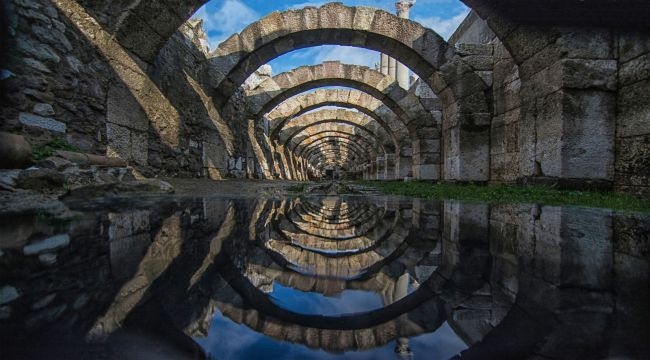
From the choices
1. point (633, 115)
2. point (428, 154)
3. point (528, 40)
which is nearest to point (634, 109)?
point (633, 115)

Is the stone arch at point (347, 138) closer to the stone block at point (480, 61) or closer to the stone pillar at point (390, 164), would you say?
the stone pillar at point (390, 164)

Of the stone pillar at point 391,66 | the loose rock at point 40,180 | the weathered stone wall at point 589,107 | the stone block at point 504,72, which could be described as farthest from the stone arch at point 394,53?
the stone pillar at point 391,66

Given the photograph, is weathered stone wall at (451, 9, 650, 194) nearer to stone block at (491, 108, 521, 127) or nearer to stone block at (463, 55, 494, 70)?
stone block at (491, 108, 521, 127)

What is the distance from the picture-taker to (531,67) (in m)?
4.91

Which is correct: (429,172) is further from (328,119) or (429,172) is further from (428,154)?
(328,119)

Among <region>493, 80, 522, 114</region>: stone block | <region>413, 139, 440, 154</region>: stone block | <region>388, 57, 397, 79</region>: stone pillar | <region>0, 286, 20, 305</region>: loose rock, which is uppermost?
<region>388, 57, 397, 79</region>: stone pillar

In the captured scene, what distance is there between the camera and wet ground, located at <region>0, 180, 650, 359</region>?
58cm

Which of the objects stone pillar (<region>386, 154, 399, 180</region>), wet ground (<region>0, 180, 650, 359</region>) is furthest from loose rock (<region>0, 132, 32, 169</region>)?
stone pillar (<region>386, 154, 399, 180</region>)

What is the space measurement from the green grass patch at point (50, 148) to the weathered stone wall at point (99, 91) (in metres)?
0.06

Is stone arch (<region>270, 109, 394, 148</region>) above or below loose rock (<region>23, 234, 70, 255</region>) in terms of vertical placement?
above

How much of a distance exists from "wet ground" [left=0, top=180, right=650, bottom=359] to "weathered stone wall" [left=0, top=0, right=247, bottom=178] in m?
2.81

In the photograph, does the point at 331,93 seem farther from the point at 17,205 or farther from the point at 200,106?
the point at 17,205

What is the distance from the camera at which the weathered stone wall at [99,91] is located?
Answer: 350 centimetres

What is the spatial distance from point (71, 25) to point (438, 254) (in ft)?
16.5
